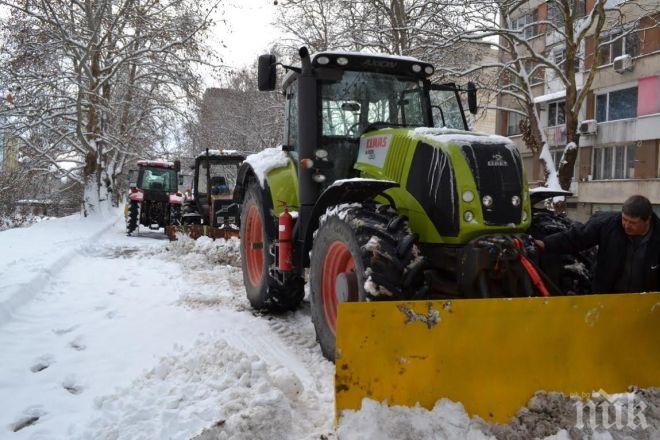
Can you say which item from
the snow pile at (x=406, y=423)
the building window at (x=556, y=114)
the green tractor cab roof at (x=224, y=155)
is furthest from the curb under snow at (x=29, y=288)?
the building window at (x=556, y=114)

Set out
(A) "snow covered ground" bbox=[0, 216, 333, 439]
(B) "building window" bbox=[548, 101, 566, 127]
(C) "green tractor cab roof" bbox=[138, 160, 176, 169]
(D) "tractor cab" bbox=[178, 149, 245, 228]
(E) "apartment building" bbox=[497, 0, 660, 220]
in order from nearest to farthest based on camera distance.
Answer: (A) "snow covered ground" bbox=[0, 216, 333, 439]
(D) "tractor cab" bbox=[178, 149, 245, 228]
(C) "green tractor cab roof" bbox=[138, 160, 176, 169]
(E) "apartment building" bbox=[497, 0, 660, 220]
(B) "building window" bbox=[548, 101, 566, 127]

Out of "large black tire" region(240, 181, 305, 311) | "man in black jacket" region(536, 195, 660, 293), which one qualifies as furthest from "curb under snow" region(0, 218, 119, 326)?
"man in black jacket" region(536, 195, 660, 293)

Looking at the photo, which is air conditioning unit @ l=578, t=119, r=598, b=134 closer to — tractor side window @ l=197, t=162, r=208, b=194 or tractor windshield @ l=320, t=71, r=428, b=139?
tractor side window @ l=197, t=162, r=208, b=194

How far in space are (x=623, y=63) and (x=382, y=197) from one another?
21696 millimetres

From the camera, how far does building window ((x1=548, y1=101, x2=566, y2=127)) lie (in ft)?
85.2

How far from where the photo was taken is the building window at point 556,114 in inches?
1023

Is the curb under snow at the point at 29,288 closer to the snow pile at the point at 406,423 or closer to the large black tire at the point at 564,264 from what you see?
the snow pile at the point at 406,423

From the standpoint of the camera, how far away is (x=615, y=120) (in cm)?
2303

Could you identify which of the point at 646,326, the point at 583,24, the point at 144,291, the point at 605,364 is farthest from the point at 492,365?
the point at 583,24

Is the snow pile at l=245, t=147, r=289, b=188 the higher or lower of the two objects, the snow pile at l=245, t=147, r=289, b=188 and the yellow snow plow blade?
the higher

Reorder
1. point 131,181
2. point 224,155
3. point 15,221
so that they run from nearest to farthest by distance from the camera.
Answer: point 224,155
point 15,221
point 131,181

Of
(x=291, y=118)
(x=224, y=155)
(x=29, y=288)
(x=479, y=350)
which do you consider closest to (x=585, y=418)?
(x=479, y=350)

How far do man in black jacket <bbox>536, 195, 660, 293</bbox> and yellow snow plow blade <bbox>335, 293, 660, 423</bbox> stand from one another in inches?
30.7

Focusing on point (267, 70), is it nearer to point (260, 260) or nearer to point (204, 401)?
point (260, 260)
